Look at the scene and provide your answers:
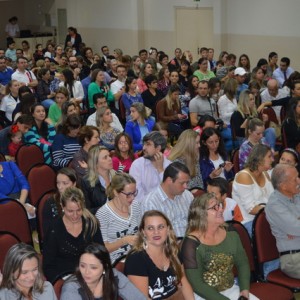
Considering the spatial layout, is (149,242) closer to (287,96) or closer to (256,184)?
(256,184)

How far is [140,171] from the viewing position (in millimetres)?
5977

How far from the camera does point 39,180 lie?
6328 millimetres

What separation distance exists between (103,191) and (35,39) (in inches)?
673

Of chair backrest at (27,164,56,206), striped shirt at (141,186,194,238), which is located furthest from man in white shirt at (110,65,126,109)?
striped shirt at (141,186,194,238)

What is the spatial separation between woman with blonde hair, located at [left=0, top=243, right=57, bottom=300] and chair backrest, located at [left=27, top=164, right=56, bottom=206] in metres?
2.56

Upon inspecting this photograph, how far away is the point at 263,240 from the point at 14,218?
2.15 m

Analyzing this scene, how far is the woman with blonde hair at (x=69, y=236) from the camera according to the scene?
174 inches

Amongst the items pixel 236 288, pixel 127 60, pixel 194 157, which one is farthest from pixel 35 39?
pixel 236 288

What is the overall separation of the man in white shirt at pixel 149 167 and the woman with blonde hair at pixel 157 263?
1754 millimetres

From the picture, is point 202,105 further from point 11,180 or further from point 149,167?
point 11,180

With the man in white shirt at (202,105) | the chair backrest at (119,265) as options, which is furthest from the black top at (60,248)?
the man in white shirt at (202,105)

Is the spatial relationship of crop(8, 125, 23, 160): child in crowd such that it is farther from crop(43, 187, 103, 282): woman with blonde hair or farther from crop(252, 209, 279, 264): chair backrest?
crop(252, 209, 279, 264): chair backrest

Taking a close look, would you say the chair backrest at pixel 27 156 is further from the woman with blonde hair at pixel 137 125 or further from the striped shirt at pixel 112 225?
the striped shirt at pixel 112 225

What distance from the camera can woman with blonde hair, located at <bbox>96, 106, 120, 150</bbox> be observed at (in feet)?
25.4
